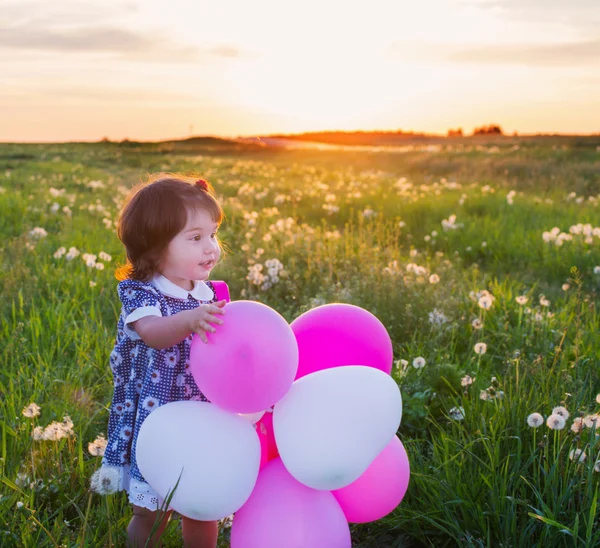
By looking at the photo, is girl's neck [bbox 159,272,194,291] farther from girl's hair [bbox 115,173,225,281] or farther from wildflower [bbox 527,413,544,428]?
wildflower [bbox 527,413,544,428]

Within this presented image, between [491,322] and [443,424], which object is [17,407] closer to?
[443,424]

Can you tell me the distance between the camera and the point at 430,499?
8.69 ft

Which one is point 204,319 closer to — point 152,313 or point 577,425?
point 152,313

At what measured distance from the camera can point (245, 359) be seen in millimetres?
2047

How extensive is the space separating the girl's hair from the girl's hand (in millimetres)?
391

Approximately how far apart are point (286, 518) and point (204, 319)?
2.33 ft

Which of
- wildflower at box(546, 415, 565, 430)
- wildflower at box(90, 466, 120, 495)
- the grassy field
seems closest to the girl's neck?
wildflower at box(90, 466, 120, 495)

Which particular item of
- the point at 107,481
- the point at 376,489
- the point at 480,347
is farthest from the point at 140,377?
the point at 480,347

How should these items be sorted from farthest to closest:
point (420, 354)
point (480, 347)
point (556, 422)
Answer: point (420, 354) → point (480, 347) → point (556, 422)

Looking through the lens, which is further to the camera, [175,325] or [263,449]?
[263,449]

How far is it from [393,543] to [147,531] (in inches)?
38.8

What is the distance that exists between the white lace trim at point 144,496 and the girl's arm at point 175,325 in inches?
20.7

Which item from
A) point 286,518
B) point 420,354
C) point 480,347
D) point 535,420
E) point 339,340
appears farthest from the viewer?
point 420,354

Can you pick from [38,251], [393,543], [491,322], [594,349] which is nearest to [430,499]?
[393,543]
